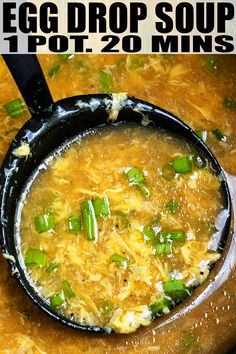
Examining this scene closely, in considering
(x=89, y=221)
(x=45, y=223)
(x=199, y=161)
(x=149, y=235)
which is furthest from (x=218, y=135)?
(x=45, y=223)

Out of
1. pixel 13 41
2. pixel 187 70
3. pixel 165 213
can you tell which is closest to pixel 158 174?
pixel 165 213

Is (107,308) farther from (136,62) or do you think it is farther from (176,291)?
(136,62)

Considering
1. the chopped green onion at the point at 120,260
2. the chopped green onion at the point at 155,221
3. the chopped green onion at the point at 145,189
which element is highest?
the chopped green onion at the point at 145,189

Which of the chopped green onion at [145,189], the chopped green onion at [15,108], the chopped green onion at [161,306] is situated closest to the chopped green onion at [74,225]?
the chopped green onion at [145,189]

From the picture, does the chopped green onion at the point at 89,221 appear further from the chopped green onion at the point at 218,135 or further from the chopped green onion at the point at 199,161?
the chopped green onion at the point at 218,135

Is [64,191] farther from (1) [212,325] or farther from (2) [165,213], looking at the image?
(1) [212,325]

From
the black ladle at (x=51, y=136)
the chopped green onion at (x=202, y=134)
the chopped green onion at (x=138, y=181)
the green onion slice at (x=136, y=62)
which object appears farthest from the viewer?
the green onion slice at (x=136, y=62)
